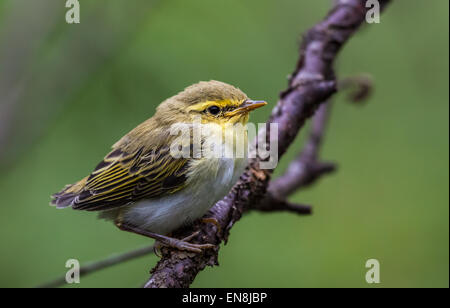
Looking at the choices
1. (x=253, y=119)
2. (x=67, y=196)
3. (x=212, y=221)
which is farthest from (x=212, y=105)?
(x=253, y=119)

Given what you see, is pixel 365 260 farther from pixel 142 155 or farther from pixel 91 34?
pixel 91 34

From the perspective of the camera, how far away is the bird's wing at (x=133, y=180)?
3.90m

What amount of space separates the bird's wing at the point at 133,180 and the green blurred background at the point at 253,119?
760 millimetres

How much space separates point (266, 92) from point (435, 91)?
2213 millimetres

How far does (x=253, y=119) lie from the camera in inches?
228

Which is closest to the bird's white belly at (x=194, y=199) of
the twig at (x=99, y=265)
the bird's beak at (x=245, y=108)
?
the twig at (x=99, y=265)

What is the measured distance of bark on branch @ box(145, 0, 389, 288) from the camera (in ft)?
11.7

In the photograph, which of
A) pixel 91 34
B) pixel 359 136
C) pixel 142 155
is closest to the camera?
pixel 142 155

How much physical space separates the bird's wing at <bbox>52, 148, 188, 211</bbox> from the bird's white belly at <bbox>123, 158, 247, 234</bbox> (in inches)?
3.0

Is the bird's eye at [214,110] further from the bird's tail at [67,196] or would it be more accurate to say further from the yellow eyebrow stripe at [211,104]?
the bird's tail at [67,196]

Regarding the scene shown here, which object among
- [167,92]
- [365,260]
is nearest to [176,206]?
[167,92]

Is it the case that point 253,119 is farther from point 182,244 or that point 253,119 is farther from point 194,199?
point 182,244

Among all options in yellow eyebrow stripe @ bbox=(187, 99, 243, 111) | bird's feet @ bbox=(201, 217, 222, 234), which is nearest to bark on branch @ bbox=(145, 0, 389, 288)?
bird's feet @ bbox=(201, 217, 222, 234)
